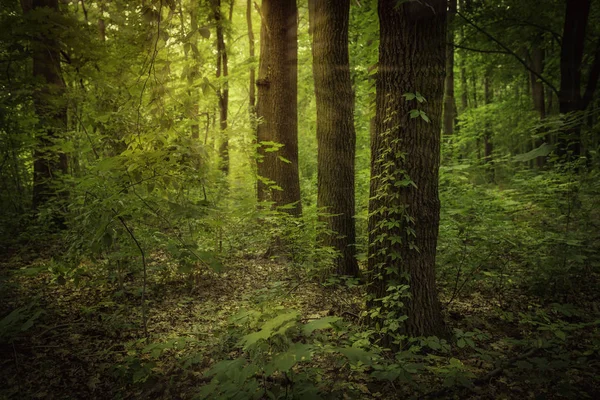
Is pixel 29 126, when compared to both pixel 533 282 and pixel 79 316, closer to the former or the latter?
pixel 79 316

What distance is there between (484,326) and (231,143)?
5.34 metres

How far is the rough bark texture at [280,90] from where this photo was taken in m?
6.73

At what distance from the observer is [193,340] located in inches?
118

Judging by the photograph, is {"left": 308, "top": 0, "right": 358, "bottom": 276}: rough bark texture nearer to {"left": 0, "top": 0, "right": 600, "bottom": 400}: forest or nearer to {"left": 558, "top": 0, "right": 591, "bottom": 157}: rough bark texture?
{"left": 0, "top": 0, "right": 600, "bottom": 400}: forest

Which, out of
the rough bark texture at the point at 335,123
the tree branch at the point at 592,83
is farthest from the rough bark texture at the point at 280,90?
the tree branch at the point at 592,83

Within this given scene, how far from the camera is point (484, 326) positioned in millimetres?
4016

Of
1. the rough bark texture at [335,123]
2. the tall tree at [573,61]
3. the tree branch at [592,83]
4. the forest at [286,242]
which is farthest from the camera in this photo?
the tree branch at [592,83]

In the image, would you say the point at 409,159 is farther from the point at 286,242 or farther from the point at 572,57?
the point at 572,57

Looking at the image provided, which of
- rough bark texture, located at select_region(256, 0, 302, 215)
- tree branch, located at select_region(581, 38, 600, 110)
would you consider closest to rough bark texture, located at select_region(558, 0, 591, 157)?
tree branch, located at select_region(581, 38, 600, 110)

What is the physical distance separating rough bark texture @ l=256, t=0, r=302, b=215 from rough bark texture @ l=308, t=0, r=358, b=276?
119 centimetres

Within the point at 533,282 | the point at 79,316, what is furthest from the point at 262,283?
the point at 533,282

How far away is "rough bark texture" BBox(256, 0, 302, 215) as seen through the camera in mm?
6730

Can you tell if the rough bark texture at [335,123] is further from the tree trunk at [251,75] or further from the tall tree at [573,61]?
the tall tree at [573,61]

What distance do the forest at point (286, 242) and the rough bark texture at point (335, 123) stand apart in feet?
0.13
